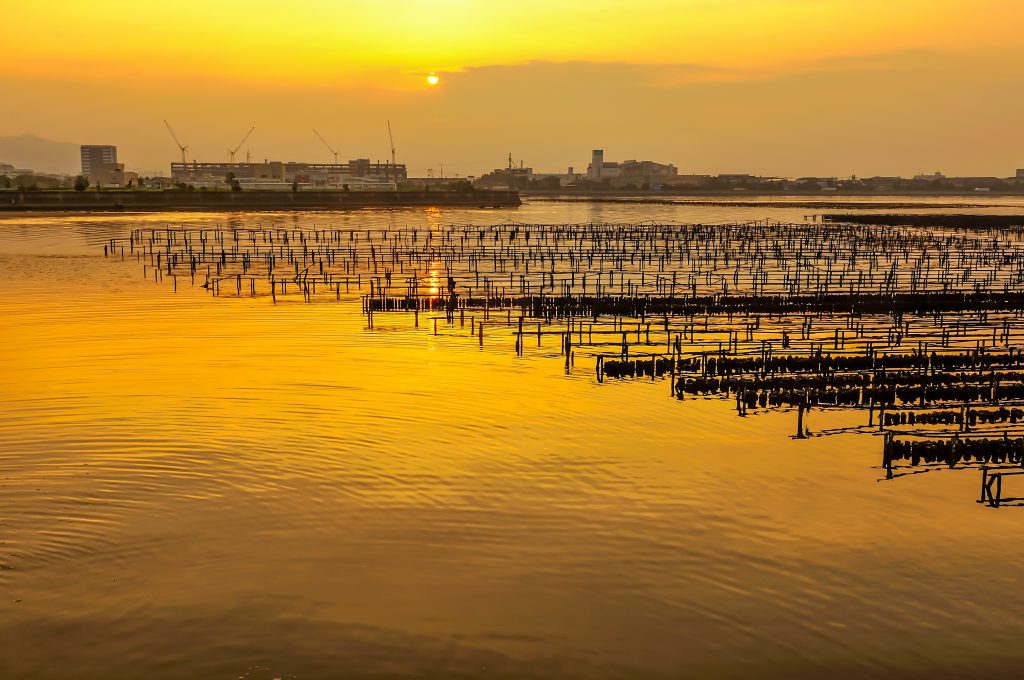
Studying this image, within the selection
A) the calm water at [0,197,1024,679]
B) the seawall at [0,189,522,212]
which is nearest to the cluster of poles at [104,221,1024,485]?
the calm water at [0,197,1024,679]

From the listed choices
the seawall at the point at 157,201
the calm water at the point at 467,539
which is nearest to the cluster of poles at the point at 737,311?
the calm water at the point at 467,539

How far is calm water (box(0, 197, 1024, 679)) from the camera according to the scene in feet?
48.0

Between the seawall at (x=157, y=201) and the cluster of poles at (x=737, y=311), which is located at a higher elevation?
the seawall at (x=157, y=201)

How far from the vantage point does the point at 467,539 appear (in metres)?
18.6

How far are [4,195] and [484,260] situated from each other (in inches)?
4412

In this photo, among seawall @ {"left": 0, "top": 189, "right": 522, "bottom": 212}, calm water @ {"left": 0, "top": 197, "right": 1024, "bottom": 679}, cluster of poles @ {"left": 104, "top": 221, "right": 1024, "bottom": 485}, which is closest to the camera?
calm water @ {"left": 0, "top": 197, "right": 1024, "bottom": 679}

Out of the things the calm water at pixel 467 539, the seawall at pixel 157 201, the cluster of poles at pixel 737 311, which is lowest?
the calm water at pixel 467 539

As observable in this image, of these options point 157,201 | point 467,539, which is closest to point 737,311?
point 467,539

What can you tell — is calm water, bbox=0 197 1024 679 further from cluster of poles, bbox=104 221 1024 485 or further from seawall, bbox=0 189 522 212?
seawall, bbox=0 189 522 212

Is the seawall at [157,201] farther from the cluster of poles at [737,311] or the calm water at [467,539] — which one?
the calm water at [467,539]

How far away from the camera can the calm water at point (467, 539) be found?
576 inches

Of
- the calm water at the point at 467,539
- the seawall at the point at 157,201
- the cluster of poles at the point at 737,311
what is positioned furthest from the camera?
the seawall at the point at 157,201

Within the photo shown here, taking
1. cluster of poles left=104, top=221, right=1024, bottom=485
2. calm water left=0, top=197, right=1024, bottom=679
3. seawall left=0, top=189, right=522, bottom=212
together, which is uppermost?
seawall left=0, top=189, right=522, bottom=212

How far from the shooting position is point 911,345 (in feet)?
131
